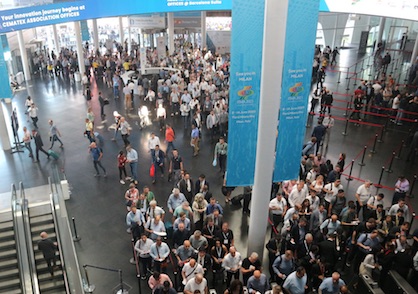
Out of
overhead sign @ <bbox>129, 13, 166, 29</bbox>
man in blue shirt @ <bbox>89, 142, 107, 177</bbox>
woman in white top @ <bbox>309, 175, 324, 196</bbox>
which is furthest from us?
overhead sign @ <bbox>129, 13, 166, 29</bbox>

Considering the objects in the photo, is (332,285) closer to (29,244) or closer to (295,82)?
(295,82)

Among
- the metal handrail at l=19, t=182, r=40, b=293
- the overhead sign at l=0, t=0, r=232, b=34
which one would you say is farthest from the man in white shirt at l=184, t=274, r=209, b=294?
the overhead sign at l=0, t=0, r=232, b=34

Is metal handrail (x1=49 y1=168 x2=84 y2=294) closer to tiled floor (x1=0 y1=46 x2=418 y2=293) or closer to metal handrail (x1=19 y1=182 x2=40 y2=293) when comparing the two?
tiled floor (x1=0 y1=46 x2=418 y2=293)

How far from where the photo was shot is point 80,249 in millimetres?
8750

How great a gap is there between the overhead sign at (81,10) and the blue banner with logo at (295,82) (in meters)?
10.6

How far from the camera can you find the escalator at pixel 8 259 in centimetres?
838

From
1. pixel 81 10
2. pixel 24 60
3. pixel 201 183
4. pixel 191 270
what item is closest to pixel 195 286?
pixel 191 270

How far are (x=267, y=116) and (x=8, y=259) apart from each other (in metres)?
6.82

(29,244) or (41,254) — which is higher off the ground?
(29,244)

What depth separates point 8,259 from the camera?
8766 millimetres

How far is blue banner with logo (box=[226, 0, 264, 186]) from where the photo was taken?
265 inches

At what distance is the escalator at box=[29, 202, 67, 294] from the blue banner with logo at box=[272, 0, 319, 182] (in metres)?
5.55

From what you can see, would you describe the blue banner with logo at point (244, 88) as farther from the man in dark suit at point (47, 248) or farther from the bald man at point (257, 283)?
the man in dark suit at point (47, 248)

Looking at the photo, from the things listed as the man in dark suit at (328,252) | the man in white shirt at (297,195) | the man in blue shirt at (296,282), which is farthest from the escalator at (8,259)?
the man in dark suit at (328,252)
